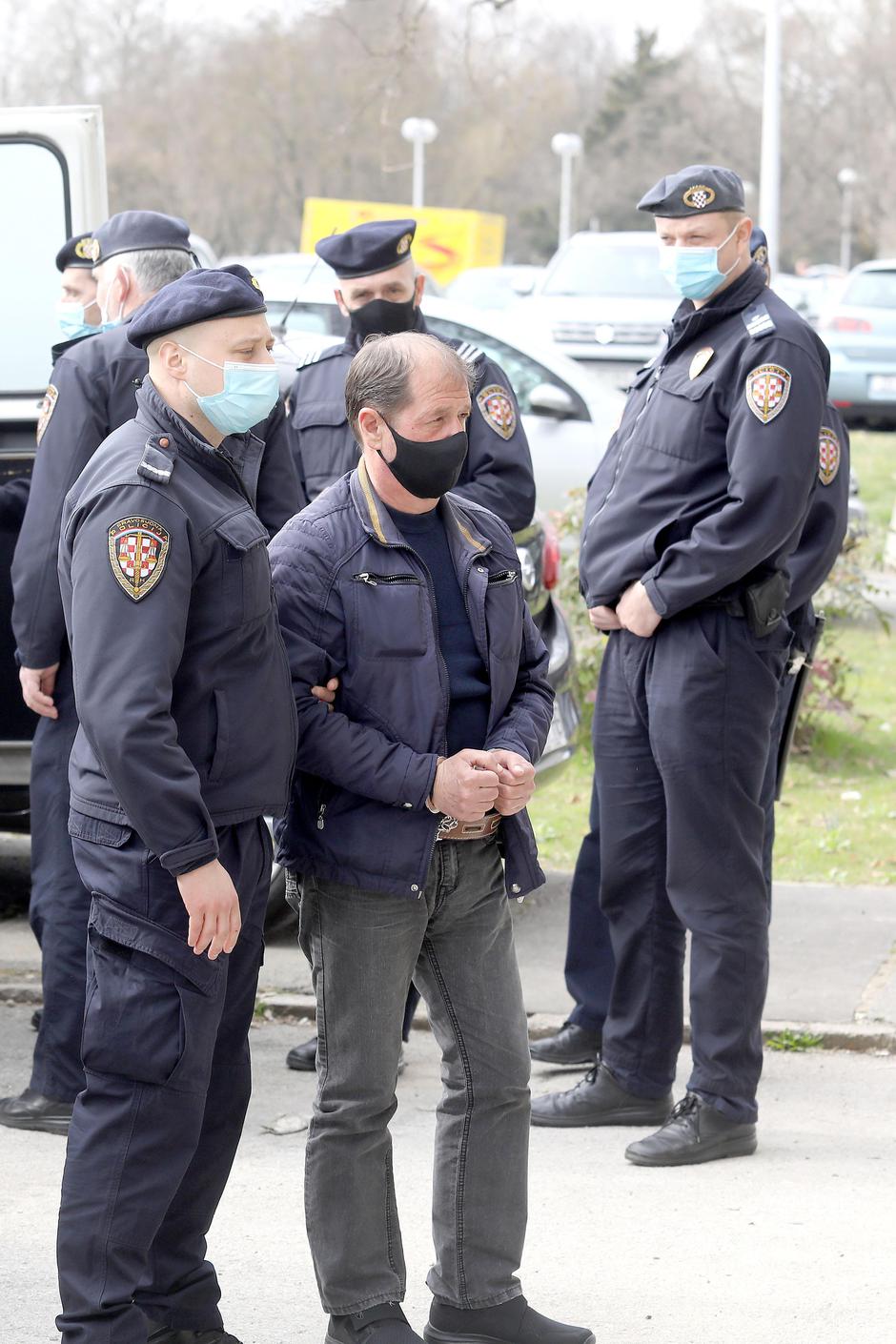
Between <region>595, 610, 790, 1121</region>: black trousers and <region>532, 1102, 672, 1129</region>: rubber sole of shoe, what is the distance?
0.23 meters

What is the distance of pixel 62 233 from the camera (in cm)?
536

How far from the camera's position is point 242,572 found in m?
2.87

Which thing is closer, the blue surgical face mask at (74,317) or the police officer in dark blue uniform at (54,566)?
the police officer in dark blue uniform at (54,566)

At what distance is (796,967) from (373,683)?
277 cm

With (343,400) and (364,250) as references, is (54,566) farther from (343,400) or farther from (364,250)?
(364,250)

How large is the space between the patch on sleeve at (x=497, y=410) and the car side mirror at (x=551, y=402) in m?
5.58

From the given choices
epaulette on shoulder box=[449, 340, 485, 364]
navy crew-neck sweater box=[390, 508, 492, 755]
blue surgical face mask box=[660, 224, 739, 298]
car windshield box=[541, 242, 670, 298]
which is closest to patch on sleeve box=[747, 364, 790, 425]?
blue surgical face mask box=[660, 224, 739, 298]

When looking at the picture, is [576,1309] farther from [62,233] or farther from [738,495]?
[62,233]

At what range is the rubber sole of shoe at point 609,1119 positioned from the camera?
14.3ft

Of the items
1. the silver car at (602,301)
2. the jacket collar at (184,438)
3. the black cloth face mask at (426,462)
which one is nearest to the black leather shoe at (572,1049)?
the black cloth face mask at (426,462)

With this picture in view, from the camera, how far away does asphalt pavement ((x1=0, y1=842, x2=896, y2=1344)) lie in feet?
11.1

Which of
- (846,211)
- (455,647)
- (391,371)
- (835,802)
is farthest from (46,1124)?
(846,211)

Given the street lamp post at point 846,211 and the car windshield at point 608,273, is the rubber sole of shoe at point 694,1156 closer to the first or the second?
the car windshield at point 608,273

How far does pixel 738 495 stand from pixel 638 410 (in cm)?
46
